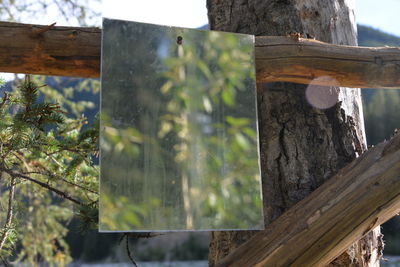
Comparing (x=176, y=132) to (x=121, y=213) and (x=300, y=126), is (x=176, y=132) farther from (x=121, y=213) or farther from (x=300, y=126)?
(x=300, y=126)

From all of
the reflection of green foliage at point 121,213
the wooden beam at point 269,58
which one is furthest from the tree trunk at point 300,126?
the reflection of green foliage at point 121,213

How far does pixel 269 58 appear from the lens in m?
1.21

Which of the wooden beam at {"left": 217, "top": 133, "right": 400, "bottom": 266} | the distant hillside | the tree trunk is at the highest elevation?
the distant hillside

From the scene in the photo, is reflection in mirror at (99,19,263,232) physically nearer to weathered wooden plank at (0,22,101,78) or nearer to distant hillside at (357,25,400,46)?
weathered wooden plank at (0,22,101,78)

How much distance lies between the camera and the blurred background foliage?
2605 mm

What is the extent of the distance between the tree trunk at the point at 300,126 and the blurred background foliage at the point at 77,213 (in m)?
0.59

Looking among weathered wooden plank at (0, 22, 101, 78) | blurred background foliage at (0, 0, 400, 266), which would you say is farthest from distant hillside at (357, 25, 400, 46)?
weathered wooden plank at (0, 22, 101, 78)

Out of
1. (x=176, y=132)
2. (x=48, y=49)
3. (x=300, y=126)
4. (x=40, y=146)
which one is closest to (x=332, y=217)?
(x=300, y=126)

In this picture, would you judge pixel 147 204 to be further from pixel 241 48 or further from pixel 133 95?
pixel 241 48

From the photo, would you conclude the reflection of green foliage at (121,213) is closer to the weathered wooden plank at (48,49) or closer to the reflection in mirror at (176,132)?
the reflection in mirror at (176,132)

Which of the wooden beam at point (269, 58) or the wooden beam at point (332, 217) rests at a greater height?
the wooden beam at point (269, 58)

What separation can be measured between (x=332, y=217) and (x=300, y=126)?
12.1 inches

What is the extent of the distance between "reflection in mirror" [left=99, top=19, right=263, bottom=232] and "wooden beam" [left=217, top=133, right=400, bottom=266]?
0.07m

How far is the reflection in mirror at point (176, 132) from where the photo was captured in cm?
102
